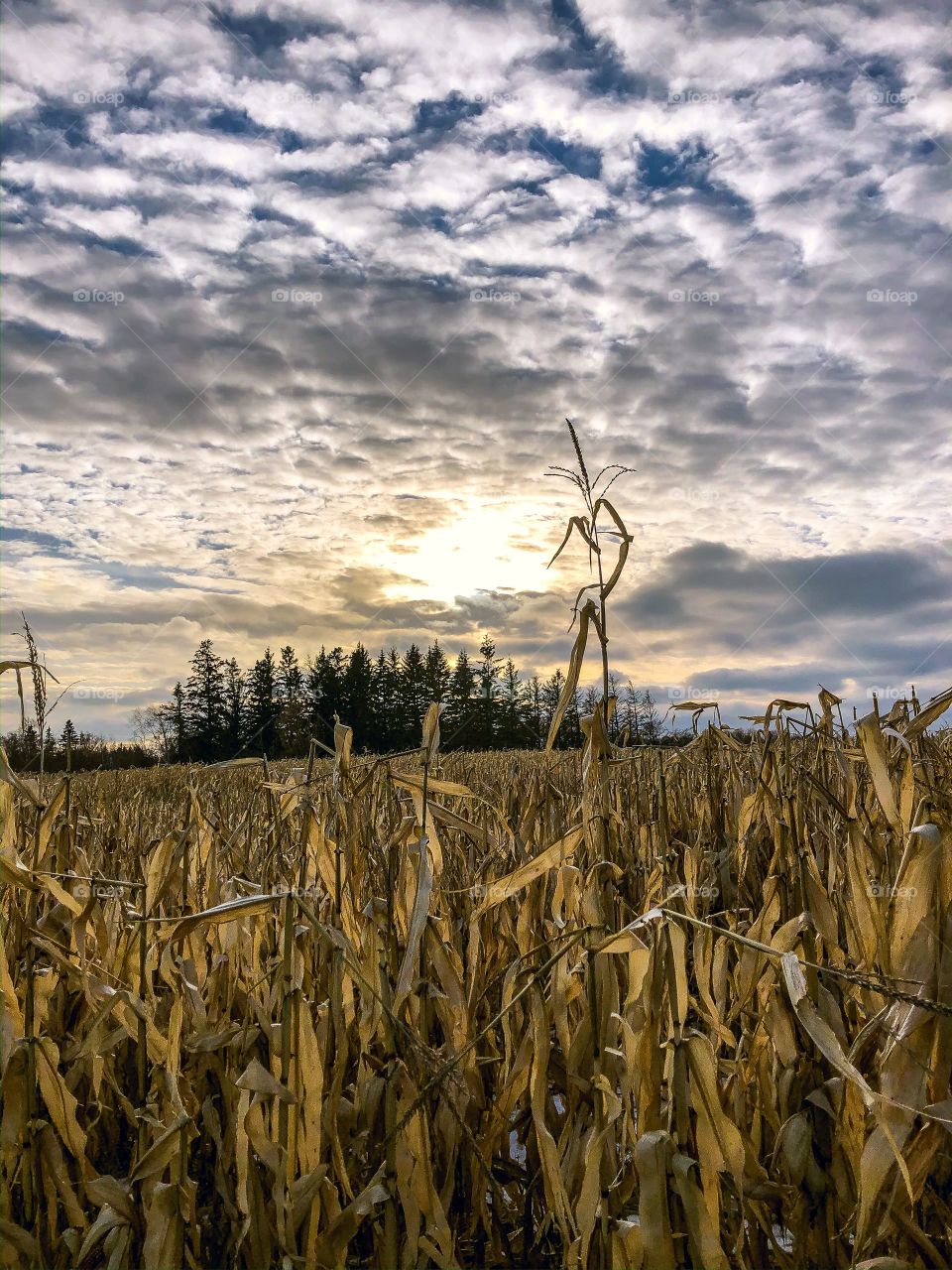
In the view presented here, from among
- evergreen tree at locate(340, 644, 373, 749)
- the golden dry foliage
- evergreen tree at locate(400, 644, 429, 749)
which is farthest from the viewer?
evergreen tree at locate(400, 644, 429, 749)

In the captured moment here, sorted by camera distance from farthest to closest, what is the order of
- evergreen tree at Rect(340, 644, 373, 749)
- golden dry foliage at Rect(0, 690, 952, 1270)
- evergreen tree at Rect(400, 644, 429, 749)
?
1. evergreen tree at Rect(400, 644, 429, 749)
2. evergreen tree at Rect(340, 644, 373, 749)
3. golden dry foliage at Rect(0, 690, 952, 1270)

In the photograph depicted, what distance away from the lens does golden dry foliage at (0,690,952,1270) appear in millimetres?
1528

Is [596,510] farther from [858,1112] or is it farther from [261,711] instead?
[261,711]

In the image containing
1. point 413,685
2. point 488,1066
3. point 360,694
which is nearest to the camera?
point 488,1066

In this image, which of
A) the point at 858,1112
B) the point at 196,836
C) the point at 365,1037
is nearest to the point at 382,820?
the point at 196,836

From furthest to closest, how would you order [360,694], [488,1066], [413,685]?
[413,685] → [360,694] → [488,1066]

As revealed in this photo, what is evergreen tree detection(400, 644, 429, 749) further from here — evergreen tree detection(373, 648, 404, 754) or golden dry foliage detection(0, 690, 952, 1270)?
golden dry foliage detection(0, 690, 952, 1270)

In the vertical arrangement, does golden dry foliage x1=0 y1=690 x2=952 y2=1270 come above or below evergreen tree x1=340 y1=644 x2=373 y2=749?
below

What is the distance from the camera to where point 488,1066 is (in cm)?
252

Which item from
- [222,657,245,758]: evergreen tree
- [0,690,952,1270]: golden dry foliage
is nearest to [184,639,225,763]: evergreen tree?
[222,657,245,758]: evergreen tree

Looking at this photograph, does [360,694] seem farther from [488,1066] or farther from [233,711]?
[488,1066]

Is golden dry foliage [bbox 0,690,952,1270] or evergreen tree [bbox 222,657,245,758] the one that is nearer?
golden dry foliage [bbox 0,690,952,1270]

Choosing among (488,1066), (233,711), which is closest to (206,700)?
(233,711)

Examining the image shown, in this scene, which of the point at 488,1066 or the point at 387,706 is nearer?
the point at 488,1066
